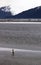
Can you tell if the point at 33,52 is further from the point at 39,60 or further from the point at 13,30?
the point at 13,30

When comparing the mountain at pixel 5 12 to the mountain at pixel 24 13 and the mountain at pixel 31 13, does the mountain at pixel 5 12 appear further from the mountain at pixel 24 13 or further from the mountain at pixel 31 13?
the mountain at pixel 31 13

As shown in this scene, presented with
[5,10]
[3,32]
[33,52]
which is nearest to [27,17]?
[5,10]

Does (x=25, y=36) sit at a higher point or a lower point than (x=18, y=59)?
higher

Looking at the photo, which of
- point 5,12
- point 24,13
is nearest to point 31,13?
point 24,13

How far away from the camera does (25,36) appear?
4672mm

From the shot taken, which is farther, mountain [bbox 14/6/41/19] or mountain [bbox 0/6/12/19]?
mountain [bbox 0/6/12/19]

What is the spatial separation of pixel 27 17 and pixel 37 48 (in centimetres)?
198

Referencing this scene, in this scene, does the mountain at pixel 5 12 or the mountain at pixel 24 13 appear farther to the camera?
the mountain at pixel 5 12

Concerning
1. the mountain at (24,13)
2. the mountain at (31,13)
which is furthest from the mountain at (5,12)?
the mountain at (31,13)

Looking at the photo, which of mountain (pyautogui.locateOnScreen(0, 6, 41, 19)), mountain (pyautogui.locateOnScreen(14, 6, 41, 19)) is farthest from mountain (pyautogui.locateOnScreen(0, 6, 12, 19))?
mountain (pyautogui.locateOnScreen(14, 6, 41, 19))

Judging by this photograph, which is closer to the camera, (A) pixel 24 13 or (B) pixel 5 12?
(A) pixel 24 13

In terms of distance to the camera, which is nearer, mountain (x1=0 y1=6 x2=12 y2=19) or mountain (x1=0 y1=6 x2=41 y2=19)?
mountain (x1=0 y1=6 x2=41 y2=19)

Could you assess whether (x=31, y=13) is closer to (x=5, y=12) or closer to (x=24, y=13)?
(x=24, y=13)

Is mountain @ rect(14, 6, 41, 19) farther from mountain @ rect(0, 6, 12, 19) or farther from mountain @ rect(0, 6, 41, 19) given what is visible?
mountain @ rect(0, 6, 12, 19)
